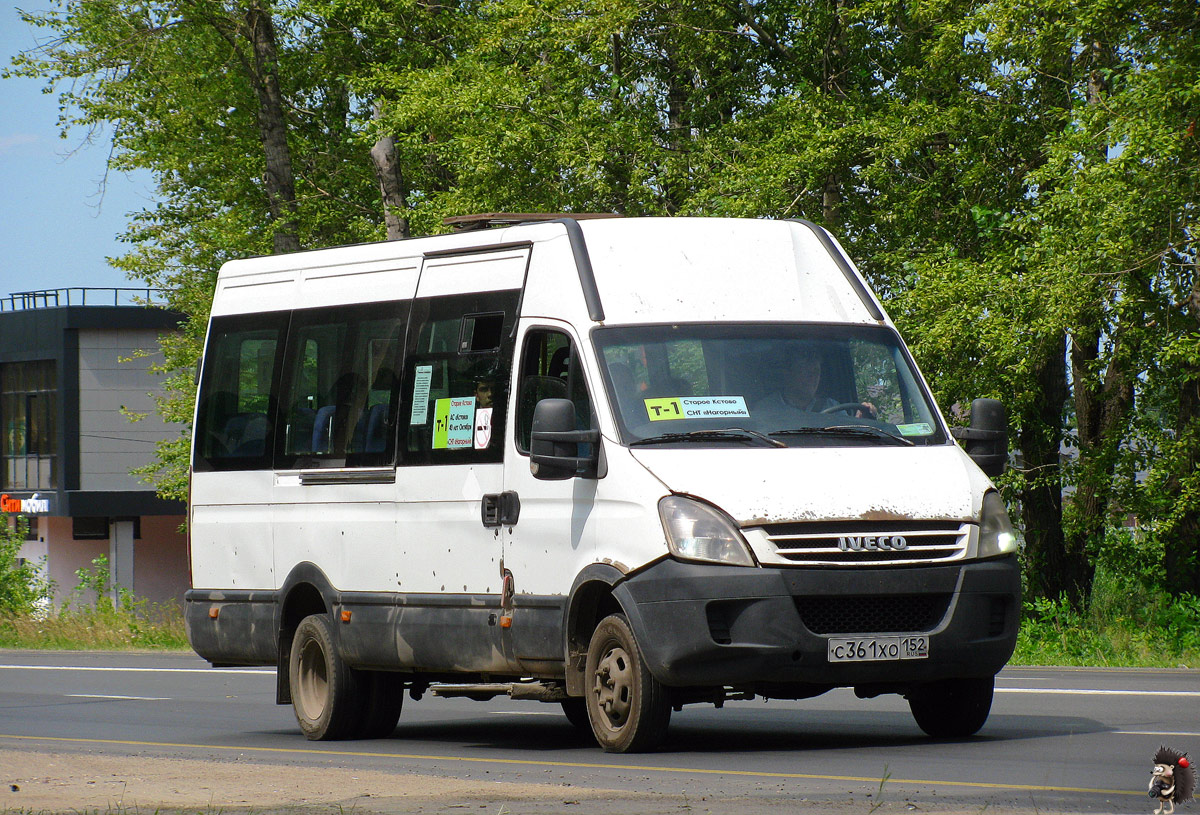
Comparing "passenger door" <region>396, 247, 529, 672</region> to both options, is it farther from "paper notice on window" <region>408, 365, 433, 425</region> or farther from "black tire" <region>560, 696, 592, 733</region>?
"black tire" <region>560, 696, 592, 733</region>

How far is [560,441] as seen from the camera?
9.83m

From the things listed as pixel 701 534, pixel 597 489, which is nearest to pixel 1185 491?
pixel 597 489

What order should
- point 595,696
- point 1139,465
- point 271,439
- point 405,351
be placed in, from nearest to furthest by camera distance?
point 595,696
point 405,351
point 271,439
point 1139,465

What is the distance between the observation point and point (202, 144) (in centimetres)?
3703

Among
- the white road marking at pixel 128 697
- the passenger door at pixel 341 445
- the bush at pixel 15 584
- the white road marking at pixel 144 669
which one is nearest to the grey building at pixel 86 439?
the bush at pixel 15 584

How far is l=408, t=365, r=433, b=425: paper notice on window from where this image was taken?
11.5 metres

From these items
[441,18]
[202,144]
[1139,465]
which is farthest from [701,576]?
[202,144]

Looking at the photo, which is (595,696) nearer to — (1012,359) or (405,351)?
(405,351)

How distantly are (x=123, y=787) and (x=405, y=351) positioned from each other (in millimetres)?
3656

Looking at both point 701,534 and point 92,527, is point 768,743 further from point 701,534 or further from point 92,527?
point 92,527

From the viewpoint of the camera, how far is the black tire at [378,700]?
1237cm

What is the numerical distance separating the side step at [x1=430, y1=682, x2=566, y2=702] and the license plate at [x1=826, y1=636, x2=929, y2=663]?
1.92m

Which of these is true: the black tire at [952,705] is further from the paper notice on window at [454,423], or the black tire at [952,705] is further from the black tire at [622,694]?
the paper notice on window at [454,423]

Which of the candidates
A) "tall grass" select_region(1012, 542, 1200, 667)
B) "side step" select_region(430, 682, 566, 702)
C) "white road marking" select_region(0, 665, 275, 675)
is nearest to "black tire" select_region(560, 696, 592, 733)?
"side step" select_region(430, 682, 566, 702)
